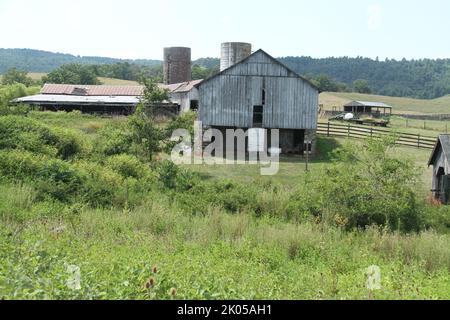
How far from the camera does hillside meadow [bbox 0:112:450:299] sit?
5.64m

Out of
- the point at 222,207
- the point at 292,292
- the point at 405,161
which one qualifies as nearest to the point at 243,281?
the point at 292,292

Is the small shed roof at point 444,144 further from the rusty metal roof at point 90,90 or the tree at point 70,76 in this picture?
the tree at point 70,76

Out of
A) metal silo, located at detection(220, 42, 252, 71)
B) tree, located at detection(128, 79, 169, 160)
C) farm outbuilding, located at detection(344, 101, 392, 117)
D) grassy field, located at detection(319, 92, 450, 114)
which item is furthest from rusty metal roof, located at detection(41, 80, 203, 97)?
grassy field, located at detection(319, 92, 450, 114)

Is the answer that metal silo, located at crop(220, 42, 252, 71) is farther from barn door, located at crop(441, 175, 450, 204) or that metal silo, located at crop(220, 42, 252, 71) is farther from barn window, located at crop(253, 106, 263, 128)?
barn door, located at crop(441, 175, 450, 204)

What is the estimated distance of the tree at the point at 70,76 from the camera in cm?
8481

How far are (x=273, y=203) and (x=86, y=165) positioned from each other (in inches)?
271

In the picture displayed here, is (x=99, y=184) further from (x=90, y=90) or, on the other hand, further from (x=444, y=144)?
(x=90, y=90)

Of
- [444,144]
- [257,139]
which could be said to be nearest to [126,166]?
[444,144]

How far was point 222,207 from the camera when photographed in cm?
1416

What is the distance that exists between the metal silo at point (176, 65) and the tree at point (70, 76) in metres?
35.3

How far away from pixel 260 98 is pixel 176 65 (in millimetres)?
28710

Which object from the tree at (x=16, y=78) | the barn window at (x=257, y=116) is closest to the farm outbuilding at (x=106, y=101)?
the barn window at (x=257, y=116)

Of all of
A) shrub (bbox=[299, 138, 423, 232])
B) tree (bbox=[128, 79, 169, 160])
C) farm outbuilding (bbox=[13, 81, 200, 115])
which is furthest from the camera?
farm outbuilding (bbox=[13, 81, 200, 115])

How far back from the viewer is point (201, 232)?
1055cm
